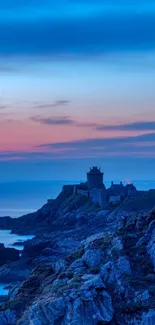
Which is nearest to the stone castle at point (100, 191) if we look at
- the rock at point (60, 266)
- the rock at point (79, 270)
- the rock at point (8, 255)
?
the rock at point (8, 255)

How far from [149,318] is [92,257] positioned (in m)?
3.62

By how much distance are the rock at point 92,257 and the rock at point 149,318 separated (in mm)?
3029

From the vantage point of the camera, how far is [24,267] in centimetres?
5725

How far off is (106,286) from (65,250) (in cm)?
3234

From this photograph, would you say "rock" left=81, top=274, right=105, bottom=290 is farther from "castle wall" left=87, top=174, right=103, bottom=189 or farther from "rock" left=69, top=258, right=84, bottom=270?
"castle wall" left=87, top=174, right=103, bottom=189

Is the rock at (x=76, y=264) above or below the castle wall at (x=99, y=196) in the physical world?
below

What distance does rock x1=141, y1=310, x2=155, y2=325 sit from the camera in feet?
66.5

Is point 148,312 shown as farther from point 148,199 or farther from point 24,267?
point 148,199

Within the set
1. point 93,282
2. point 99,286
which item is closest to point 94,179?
point 93,282

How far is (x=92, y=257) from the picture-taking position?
23391 millimetres

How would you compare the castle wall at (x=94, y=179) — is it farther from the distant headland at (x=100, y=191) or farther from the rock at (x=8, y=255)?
the rock at (x=8, y=255)

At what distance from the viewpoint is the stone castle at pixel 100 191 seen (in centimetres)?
10056

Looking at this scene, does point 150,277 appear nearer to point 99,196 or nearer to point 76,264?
point 76,264

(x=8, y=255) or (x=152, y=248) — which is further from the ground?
(x=8, y=255)
